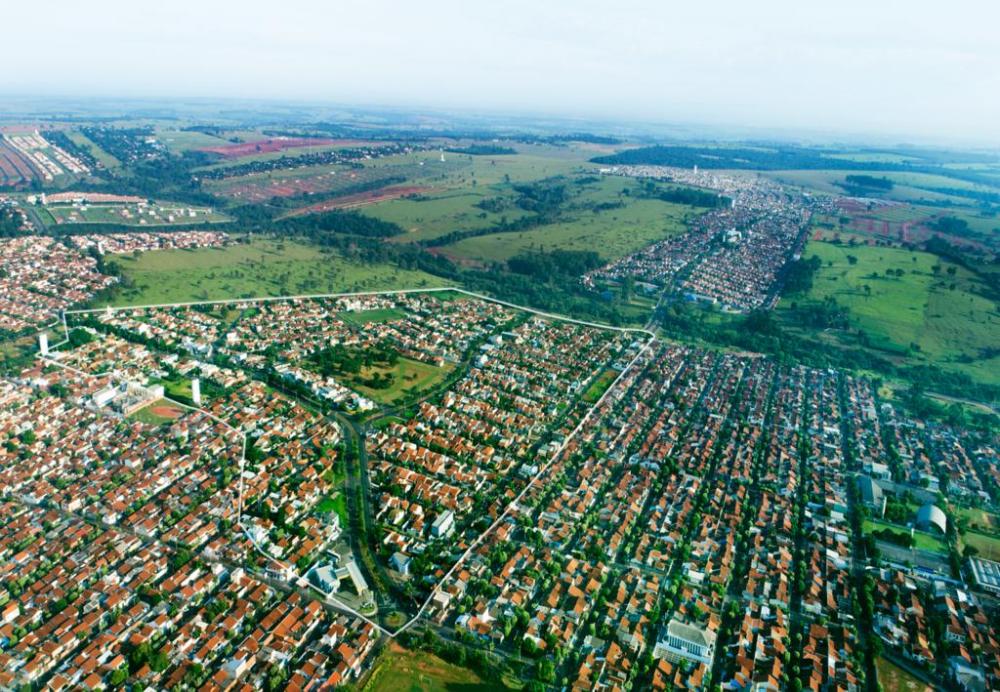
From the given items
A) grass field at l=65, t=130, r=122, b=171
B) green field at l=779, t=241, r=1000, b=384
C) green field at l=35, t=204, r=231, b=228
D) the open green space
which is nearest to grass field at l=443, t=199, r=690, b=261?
green field at l=779, t=241, r=1000, b=384

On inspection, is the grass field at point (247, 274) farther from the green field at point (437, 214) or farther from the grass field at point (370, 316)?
the green field at point (437, 214)

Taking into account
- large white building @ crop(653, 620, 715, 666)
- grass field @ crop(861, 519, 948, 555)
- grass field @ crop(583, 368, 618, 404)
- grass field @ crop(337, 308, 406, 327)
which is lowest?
grass field @ crop(337, 308, 406, 327)

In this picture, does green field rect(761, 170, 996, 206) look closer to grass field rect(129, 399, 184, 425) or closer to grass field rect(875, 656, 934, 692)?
grass field rect(875, 656, 934, 692)

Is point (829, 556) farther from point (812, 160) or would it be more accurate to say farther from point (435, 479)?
point (812, 160)

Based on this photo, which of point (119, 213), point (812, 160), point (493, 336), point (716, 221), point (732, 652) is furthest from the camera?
point (812, 160)

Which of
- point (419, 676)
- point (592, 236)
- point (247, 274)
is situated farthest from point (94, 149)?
point (419, 676)

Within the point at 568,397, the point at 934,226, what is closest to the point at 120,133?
the point at 568,397
